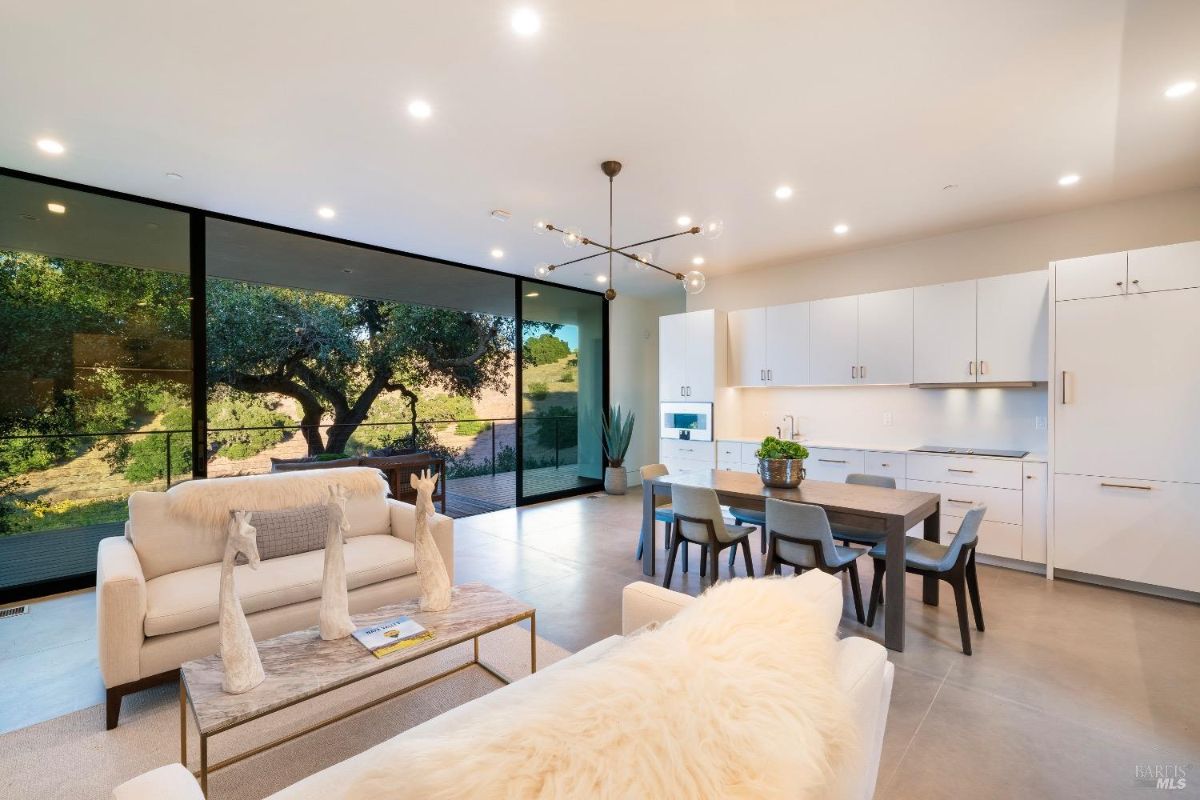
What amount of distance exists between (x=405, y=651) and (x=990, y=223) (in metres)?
5.42

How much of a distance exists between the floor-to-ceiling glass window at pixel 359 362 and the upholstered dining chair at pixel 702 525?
10.5ft

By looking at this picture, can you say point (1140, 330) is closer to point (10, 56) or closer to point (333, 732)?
point (333, 732)

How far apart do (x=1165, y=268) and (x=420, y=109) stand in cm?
482

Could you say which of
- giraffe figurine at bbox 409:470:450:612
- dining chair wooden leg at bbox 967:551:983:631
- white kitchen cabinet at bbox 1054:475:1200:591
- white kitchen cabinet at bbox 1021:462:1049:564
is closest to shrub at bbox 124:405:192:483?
giraffe figurine at bbox 409:470:450:612

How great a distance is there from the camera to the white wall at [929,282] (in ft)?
12.6

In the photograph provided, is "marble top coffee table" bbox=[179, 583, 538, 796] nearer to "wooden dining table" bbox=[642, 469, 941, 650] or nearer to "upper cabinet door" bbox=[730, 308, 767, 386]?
"wooden dining table" bbox=[642, 469, 941, 650]

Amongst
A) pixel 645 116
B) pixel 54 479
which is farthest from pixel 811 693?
pixel 54 479

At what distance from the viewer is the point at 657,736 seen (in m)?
0.71

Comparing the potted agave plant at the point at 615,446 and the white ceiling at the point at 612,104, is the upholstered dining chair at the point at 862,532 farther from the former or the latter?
the potted agave plant at the point at 615,446

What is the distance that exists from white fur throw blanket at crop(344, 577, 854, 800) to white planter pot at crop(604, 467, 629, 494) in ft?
19.4

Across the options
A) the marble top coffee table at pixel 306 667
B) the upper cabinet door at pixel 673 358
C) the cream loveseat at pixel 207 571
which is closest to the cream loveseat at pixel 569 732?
the marble top coffee table at pixel 306 667

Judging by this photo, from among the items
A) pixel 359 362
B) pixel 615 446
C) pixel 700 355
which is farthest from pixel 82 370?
pixel 700 355

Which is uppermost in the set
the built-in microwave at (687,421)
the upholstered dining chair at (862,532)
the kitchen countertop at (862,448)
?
the built-in microwave at (687,421)

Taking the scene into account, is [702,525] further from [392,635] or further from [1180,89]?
[1180,89]
